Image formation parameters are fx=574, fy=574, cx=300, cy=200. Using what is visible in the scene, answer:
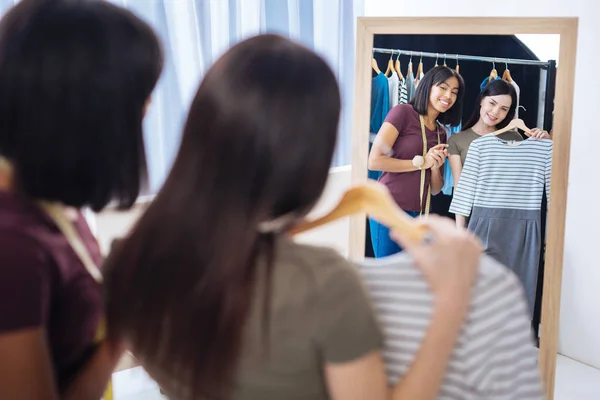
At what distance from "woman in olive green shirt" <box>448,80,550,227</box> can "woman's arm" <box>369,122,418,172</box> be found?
5.1 inches

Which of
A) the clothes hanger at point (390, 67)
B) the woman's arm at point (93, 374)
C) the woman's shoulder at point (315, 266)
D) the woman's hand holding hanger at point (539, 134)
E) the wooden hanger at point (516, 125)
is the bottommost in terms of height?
the woman's arm at point (93, 374)

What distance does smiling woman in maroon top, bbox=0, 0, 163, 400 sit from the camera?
0.67 m

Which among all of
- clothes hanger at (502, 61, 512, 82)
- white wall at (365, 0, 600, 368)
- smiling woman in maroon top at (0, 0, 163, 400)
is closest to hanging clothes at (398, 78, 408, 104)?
clothes hanger at (502, 61, 512, 82)

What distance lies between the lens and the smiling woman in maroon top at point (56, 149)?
2.20 feet

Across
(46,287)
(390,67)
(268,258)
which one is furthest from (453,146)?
(46,287)

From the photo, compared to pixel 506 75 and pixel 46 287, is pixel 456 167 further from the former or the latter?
pixel 46 287

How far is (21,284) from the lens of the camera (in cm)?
66

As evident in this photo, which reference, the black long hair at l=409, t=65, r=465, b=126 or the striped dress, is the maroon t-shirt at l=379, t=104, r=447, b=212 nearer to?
the black long hair at l=409, t=65, r=465, b=126

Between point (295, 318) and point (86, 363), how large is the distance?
15.4 inches

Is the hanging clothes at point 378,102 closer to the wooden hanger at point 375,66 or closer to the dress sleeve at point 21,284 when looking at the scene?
the wooden hanger at point 375,66

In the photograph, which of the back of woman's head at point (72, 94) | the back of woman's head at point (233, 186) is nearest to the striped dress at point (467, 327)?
the back of woman's head at point (233, 186)

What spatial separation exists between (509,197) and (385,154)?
350 mm

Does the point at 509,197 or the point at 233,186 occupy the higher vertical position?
the point at 233,186

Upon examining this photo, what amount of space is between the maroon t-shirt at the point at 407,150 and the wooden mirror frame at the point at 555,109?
0.08m
